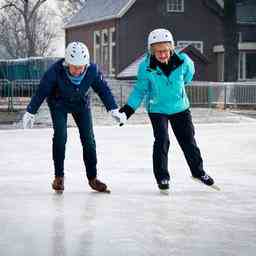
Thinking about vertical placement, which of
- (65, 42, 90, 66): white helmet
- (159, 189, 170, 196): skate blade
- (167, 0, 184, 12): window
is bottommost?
(159, 189, 170, 196): skate blade

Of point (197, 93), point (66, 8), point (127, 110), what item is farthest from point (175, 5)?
point (66, 8)

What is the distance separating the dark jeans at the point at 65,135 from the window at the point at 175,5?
33.8 metres

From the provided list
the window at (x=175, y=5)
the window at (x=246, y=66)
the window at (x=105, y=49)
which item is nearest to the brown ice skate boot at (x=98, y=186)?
the window at (x=105, y=49)

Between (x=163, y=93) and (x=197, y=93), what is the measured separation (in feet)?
63.0

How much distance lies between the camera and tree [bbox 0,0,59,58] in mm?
79500

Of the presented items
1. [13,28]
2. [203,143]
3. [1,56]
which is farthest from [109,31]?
[1,56]

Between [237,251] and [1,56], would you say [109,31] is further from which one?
[1,56]

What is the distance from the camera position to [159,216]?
611 centimetres

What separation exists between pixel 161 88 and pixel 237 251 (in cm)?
273

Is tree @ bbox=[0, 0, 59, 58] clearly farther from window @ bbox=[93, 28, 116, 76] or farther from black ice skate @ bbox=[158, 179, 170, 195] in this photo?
black ice skate @ bbox=[158, 179, 170, 195]

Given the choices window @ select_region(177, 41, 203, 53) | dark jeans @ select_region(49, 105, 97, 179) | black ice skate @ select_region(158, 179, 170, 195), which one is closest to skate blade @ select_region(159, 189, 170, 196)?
black ice skate @ select_region(158, 179, 170, 195)

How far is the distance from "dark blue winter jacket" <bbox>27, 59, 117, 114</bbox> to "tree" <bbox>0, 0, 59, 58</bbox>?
2716 inches

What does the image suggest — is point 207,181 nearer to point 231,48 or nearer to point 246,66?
point 231,48

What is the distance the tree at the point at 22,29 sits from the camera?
79.5 metres
